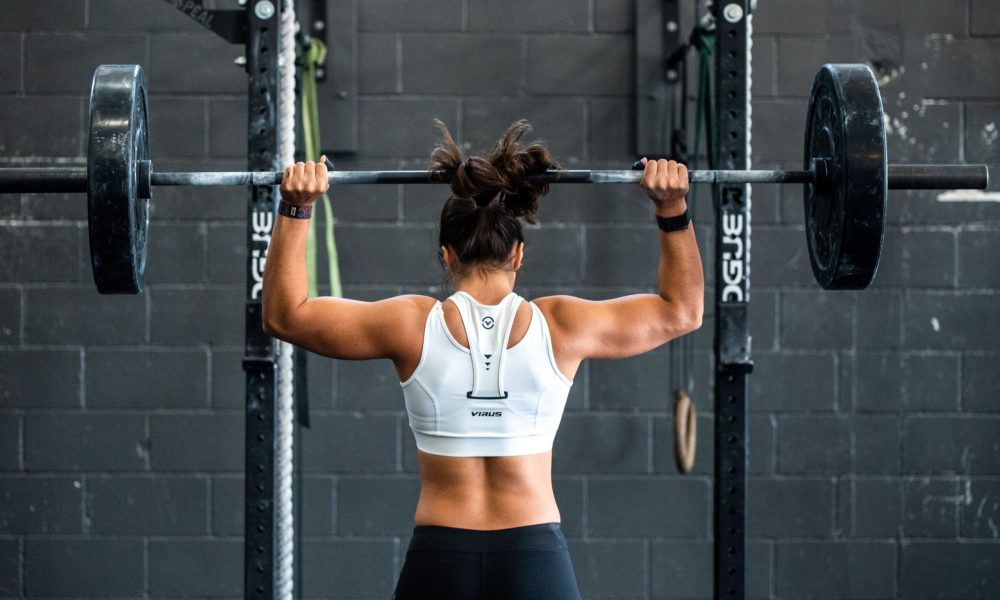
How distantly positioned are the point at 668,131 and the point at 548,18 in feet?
1.59

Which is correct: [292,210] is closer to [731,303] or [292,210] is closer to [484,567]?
[484,567]

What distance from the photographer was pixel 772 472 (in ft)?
9.36

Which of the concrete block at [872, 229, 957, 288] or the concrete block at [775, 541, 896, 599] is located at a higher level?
the concrete block at [872, 229, 957, 288]

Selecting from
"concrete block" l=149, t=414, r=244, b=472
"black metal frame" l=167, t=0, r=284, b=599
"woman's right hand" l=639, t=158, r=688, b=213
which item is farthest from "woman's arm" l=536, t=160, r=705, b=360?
"concrete block" l=149, t=414, r=244, b=472

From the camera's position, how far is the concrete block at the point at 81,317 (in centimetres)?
281

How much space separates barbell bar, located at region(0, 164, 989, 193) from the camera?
1.79 m

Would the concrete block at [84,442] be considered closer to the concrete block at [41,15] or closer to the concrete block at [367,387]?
the concrete block at [367,387]

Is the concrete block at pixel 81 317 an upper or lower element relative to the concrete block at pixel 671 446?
upper

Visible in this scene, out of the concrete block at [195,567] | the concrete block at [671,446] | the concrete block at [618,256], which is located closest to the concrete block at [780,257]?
the concrete block at [618,256]

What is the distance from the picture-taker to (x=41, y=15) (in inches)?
110

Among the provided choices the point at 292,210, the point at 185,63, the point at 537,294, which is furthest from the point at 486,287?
the point at 185,63

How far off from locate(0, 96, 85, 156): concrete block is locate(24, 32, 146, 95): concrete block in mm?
39

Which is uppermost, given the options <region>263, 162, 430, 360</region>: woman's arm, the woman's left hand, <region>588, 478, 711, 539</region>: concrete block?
the woman's left hand

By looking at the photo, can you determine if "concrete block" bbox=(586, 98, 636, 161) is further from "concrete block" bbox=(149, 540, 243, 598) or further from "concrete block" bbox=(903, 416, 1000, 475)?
"concrete block" bbox=(149, 540, 243, 598)
